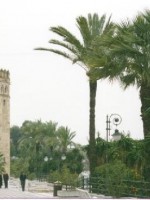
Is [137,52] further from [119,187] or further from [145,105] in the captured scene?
[119,187]

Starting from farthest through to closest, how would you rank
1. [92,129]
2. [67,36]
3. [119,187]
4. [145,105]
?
[67,36], [92,129], [119,187], [145,105]

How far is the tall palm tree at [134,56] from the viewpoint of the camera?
2130 cm

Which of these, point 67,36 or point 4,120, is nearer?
point 67,36

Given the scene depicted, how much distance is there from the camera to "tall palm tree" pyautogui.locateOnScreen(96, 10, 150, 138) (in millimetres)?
21297

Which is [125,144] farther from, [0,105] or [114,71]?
[0,105]

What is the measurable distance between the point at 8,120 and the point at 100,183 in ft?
137

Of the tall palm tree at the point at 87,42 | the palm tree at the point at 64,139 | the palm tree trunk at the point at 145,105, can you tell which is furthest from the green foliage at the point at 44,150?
the palm tree trunk at the point at 145,105

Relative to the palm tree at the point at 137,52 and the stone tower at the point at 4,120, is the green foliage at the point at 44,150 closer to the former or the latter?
the stone tower at the point at 4,120

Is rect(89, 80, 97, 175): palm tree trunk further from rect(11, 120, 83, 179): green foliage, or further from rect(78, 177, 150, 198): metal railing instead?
rect(11, 120, 83, 179): green foliage

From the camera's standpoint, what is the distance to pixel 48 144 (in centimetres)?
6072

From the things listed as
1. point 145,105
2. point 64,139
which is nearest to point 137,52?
point 145,105

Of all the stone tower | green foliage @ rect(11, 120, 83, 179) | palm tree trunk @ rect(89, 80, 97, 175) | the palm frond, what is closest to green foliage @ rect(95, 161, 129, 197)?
palm tree trunk @ rect(89, 80, 97, 175)

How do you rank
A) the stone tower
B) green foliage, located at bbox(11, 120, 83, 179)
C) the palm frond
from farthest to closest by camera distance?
the stone tower → green foliage, located at bbox(11, 120, 83, 179) → the palm frond

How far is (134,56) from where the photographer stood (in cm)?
2158
